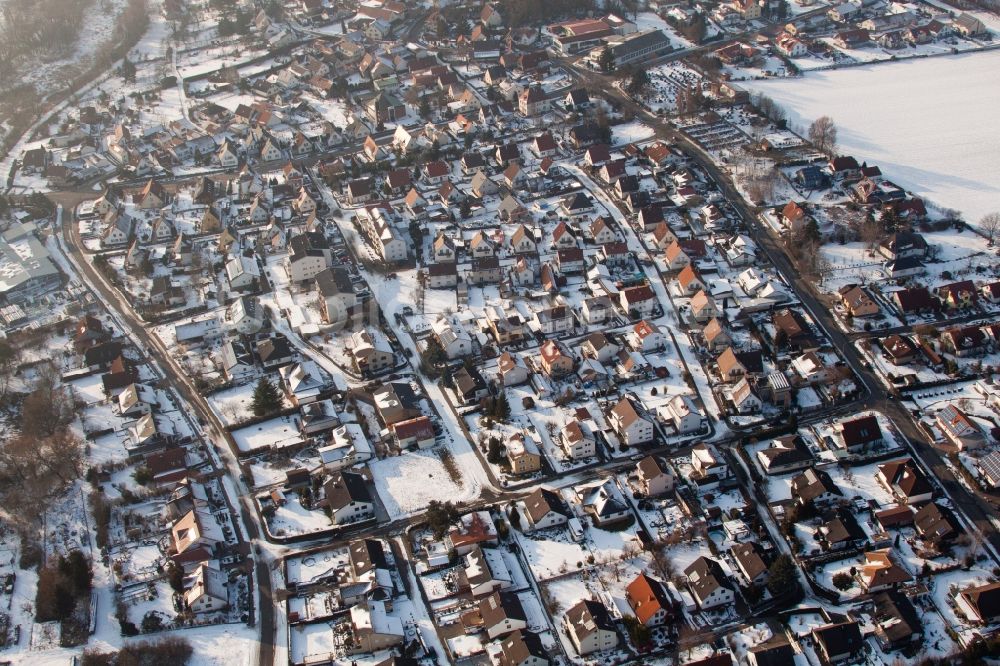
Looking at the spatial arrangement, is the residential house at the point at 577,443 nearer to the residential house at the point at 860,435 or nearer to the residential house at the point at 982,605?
the residential house at the point at 860,435

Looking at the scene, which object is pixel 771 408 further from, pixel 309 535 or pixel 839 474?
pixel 309 535

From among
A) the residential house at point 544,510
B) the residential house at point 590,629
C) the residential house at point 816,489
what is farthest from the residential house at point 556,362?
the residential house at point 590,629

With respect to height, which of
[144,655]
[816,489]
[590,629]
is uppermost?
[816,489]

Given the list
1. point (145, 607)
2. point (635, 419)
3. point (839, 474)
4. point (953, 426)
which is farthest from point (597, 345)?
point (145, 607)

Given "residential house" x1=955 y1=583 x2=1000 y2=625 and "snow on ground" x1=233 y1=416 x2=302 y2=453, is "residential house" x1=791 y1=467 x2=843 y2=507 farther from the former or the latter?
"snow on ground" x1=233 y1=416 x2=302 y2=453

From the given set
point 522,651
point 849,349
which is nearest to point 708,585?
point 522,651

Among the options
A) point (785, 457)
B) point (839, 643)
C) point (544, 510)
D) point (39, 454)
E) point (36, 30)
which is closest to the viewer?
point (839, 643)

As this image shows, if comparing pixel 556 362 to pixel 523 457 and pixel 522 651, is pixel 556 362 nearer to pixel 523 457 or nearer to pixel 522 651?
pixel 523 457
